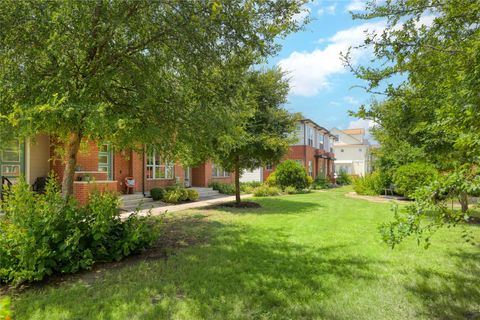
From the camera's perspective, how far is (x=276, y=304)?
4.30 metres

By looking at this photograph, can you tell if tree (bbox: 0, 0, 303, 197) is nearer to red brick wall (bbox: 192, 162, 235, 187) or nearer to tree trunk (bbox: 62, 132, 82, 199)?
tree trunk (bbox: 62, 132, 82, 199)

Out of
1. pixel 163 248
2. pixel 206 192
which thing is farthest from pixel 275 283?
pixel 206 192

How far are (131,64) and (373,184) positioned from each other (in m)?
18.7

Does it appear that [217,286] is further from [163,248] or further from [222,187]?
[222,187]

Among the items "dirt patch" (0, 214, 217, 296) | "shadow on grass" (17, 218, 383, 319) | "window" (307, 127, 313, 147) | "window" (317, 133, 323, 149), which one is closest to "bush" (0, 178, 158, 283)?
"dirt patch" (0, 214, 217, 296)

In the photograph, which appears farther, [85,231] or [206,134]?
[206,134]

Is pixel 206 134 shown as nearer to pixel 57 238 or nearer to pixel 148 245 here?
pixel 148 245

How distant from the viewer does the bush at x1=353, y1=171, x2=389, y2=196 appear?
802 inches

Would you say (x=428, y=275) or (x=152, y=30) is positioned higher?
(x=152, y=30)

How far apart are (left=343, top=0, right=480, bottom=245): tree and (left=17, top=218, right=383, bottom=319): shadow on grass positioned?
207 cm

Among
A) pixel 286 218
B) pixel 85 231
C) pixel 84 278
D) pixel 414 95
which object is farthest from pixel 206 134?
pixel 286 218

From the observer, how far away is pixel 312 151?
112 ft

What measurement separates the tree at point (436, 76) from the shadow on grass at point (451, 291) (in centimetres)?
159

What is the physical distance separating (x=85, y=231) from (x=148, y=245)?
1437 mm
